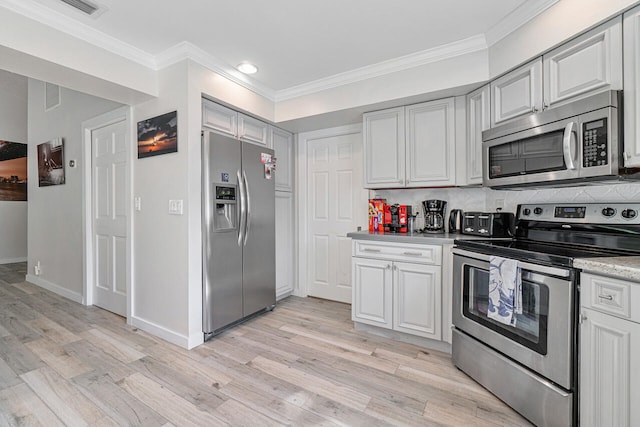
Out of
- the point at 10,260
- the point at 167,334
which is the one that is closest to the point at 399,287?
the point at 167,334

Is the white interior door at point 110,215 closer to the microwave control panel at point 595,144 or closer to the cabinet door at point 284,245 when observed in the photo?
the cabinet door at point 284,245

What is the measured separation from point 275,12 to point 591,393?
277 cm

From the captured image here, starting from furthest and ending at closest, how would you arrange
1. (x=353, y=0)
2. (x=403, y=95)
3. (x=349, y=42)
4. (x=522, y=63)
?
(x=403, y=95), (x=349, y=42), (x=522, y=63), (x=353, y=0)

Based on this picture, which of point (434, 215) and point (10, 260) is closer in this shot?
point (434, 215)

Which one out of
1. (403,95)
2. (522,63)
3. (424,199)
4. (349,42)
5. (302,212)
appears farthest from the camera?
(302,212)

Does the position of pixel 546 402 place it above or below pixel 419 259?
below

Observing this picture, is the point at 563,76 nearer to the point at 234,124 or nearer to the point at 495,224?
the point at 495,224

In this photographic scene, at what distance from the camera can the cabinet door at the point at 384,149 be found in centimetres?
280

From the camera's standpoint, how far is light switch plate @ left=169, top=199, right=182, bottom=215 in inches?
95.0

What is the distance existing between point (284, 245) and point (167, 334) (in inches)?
63.3

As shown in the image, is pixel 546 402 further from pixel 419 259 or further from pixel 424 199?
pixel 424 199

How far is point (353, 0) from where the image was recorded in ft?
6.07

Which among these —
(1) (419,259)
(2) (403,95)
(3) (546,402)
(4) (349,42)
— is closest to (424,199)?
(1) (419,259)

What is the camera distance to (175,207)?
244cm
